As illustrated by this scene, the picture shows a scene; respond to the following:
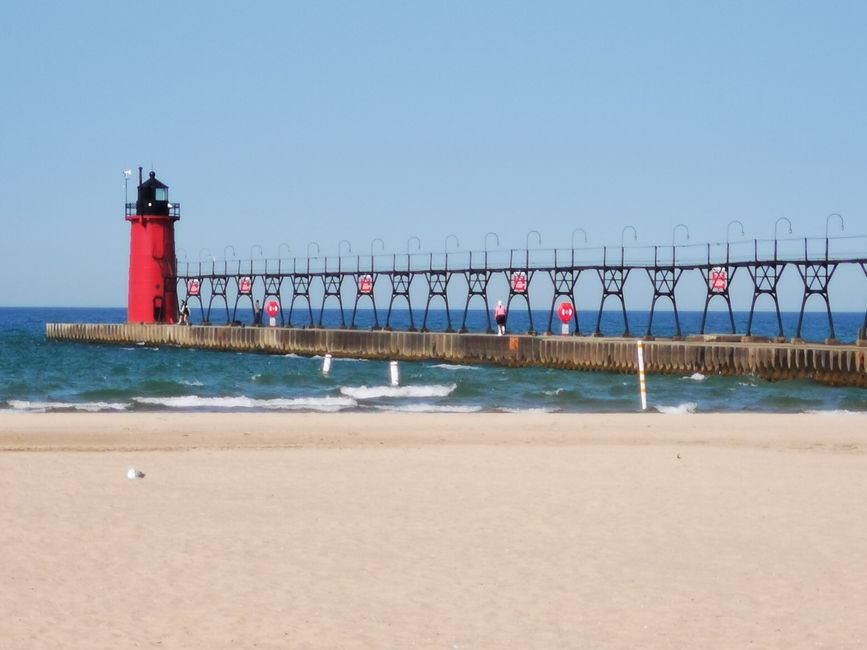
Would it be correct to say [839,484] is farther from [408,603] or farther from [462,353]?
[462,353]

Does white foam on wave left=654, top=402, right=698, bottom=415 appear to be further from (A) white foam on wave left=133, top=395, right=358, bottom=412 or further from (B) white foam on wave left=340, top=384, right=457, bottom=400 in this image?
(A) white foam on wave left=133, top=395, right=358, bottom=412

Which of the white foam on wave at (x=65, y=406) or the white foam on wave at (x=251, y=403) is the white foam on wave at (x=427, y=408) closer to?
the white foam on wave at (x=251, y=403)

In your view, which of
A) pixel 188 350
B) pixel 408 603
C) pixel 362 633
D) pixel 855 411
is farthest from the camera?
pixel 188 350

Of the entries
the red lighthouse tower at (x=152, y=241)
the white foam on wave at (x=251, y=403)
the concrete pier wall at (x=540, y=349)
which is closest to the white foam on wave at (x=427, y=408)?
the white foam on wave at (x=251, y=403)

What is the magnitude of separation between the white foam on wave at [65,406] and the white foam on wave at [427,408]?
623 cm

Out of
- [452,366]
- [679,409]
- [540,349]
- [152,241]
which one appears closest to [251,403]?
[679,409]

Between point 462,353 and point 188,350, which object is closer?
point 462,353

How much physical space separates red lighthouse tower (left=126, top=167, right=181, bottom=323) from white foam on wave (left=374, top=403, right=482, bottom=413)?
3845 cm

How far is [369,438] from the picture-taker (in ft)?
70.3

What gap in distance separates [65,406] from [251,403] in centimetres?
461

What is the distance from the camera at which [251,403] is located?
109ft

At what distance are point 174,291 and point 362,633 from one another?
65551mm

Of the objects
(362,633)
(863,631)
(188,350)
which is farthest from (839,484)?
(188,350)

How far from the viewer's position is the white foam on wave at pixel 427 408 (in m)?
30.5
